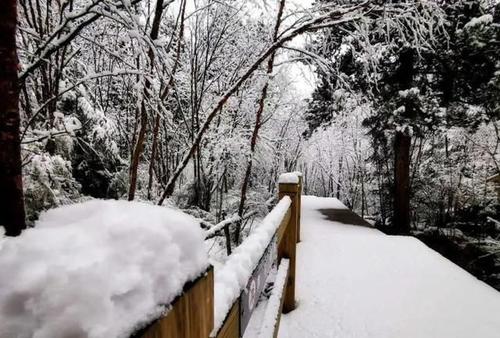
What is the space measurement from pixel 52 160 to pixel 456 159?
697 inches

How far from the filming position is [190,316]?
531 mm

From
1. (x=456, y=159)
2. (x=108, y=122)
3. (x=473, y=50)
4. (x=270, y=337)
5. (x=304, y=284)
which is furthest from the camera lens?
(x=456, y=159)

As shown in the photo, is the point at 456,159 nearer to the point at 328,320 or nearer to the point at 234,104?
the point at 234,104

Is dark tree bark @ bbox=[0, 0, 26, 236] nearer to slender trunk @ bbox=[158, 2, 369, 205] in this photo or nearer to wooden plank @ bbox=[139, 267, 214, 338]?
wooden plank @ bbox=[139, 267, 214, 338]

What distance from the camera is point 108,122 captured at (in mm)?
4543

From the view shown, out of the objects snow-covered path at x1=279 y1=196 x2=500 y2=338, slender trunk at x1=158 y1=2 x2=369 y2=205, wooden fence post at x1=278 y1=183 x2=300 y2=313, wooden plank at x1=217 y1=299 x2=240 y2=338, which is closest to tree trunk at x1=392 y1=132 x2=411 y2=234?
snow-covered path at x1=279 y1=196 x2=500 y2=338

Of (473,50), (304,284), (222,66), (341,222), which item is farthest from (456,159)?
(304,284)

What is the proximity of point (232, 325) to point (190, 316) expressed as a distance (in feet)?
1.38

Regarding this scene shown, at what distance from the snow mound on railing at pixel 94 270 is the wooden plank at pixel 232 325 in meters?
0.32

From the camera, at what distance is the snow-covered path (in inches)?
113

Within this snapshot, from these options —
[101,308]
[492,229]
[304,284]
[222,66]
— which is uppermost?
[222,66]

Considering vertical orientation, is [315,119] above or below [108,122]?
above

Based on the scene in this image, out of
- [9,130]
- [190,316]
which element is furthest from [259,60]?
[190,316]

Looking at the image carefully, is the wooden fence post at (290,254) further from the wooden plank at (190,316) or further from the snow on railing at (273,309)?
the wooden plank at (190,316)
